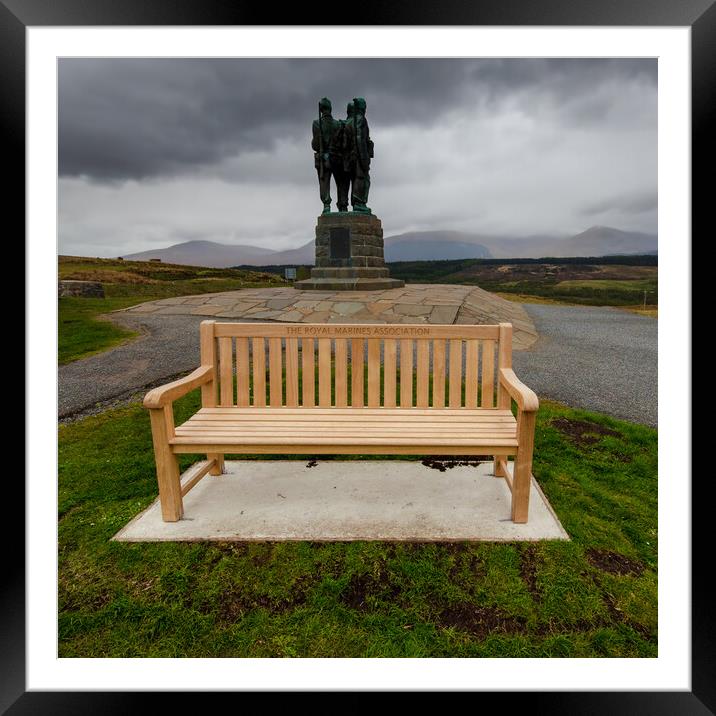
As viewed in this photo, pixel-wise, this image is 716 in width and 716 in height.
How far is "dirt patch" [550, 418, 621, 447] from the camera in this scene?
4004 mm

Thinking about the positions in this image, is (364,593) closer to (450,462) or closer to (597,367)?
(450,462)

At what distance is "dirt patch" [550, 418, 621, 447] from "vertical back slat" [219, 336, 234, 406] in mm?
3078

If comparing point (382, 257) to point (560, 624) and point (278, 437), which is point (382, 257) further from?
point (560, 624)

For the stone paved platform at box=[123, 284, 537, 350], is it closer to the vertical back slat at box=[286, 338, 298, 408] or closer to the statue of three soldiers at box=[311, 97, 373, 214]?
the statue of three soldiers at box=[311, 97, 373, 214]

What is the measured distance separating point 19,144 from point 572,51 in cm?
199

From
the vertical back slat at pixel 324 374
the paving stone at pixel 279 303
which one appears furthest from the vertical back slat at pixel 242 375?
the paving stone at pixel 279 303

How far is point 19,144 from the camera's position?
1.45 metres

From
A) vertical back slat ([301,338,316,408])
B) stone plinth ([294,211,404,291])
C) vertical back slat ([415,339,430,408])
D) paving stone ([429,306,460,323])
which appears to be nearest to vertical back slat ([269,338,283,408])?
vertical back slat ([301,338,316,408])

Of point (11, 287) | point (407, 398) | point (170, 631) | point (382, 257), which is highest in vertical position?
point (382, 257)

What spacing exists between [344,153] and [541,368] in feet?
29.9

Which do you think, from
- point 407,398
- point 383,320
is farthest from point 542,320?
point 407,398

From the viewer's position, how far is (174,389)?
9.01ft

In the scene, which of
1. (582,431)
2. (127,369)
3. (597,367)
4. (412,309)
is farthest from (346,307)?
(582,431)

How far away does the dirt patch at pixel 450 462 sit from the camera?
11.4 ft
